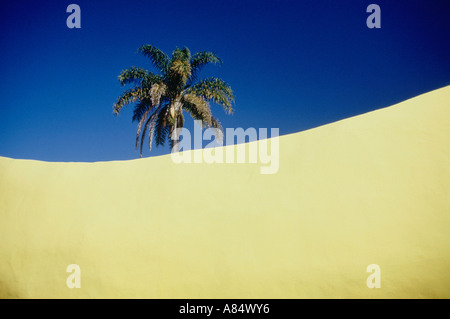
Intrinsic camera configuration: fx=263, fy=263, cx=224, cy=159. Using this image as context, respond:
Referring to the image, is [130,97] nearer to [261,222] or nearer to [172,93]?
[172,93]

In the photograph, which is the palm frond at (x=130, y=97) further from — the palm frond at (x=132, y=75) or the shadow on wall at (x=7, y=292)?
the shadow on wall at (x=7, y=292)

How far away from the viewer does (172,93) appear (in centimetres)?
1340

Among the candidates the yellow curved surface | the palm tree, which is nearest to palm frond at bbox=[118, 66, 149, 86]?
the palm tree

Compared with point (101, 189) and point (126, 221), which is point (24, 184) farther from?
point (126, 221)

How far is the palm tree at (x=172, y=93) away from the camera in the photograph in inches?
515

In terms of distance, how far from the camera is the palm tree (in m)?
13.1

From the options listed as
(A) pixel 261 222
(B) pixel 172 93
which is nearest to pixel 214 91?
(B) pixel 172 93

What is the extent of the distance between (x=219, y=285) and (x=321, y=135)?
3.56m

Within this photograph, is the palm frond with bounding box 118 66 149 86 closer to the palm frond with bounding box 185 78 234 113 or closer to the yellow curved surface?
the palm frond with bounding box 185 78 234 113

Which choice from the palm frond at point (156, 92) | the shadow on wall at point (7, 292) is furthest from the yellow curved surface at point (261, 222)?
the palm frond at point (156, 92)

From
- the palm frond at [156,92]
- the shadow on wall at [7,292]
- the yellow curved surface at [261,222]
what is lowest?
the shadow on wall at [7,292]

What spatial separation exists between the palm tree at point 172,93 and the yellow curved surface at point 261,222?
7349 millimetres

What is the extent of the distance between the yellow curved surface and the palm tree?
735cm
